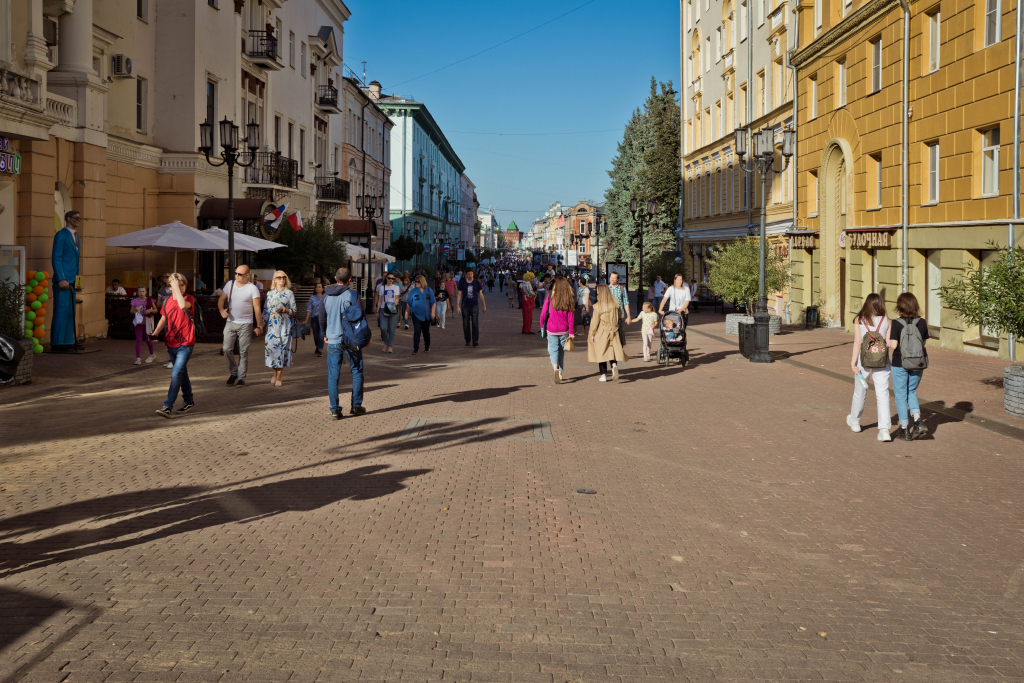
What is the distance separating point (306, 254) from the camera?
30.4 metres

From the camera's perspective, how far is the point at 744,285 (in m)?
25.6

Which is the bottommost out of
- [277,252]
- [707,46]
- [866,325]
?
[866,325]

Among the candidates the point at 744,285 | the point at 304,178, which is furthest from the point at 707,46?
the point at 744,285

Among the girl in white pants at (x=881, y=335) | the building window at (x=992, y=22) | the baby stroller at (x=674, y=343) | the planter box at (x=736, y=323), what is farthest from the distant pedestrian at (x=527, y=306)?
the girl in white pants at (x=881, y=335)

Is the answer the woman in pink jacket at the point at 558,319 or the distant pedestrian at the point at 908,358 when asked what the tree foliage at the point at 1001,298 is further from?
the woman in pink jacket at the point at 558,319

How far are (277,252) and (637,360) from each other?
15643 mm

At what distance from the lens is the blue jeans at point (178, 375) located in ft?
36.7

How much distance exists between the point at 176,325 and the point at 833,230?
22227mm

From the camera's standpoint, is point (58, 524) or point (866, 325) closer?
point (58, 524)

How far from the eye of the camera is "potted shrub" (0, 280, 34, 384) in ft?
44.9

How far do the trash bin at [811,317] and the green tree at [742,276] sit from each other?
3780 mm

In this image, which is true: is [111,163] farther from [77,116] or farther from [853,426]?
[853,426]

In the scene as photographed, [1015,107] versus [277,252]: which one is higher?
[1015,107]

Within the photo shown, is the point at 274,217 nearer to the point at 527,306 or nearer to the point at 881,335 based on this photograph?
the point at 527,306
